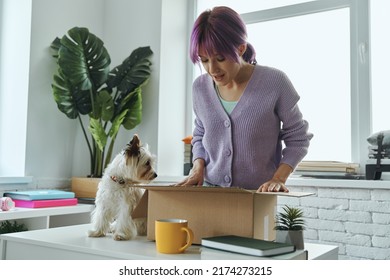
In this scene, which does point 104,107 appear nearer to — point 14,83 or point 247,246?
point 14,83

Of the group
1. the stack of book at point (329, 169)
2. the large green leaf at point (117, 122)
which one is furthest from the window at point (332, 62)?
the large green leaf at point (117, 122)

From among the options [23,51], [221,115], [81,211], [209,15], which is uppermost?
[23,51]

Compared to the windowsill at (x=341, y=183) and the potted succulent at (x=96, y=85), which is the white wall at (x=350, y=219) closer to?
the windowsill at (x=341, y=183)

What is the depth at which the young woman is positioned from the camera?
1.35 metres

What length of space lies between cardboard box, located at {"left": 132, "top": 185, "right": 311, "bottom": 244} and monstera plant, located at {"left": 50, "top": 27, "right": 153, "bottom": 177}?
1825mm

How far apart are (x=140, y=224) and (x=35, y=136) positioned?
1.90 metres

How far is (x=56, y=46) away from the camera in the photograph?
10.1 ft

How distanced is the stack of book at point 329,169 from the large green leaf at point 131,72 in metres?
1.34

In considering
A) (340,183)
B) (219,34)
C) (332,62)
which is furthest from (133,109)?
(219,34)

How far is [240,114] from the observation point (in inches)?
55.0

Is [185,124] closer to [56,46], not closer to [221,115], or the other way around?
[56,46]

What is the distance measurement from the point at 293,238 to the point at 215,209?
0.71 feet

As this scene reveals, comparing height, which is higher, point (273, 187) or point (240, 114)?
point (240, 114)
